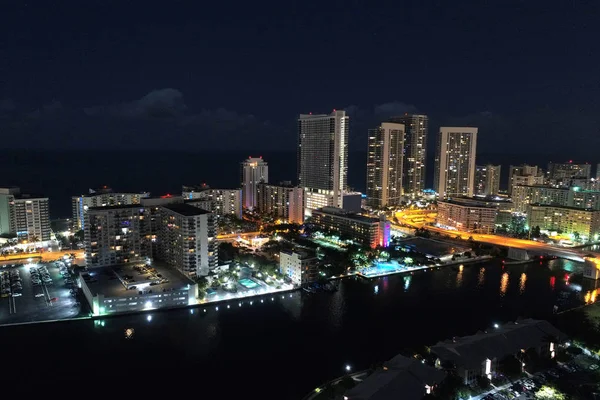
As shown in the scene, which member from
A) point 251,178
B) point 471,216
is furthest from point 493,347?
point 251,178

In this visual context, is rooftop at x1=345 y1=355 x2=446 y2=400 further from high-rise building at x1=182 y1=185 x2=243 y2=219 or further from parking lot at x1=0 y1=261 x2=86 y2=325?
high-rise building at x1=182 y1=185 x2=243 y2=219

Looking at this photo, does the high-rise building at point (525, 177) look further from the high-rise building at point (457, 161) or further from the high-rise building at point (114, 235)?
the high-rise building at point (114, 235)

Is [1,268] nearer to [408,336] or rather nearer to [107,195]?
[107,195]

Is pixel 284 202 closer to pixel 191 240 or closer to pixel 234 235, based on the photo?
pixel 234 235

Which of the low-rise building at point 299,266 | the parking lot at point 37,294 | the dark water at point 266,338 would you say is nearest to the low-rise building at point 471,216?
the dark water at point 266,338

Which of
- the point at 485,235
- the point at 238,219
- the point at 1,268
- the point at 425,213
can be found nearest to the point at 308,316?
the point at 1,268

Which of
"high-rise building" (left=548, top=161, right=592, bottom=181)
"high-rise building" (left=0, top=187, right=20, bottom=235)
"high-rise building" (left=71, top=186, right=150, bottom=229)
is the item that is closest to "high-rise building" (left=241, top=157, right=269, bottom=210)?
"high-rise building" (left=71, top=186, right=150, bottom=229)
